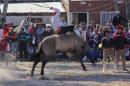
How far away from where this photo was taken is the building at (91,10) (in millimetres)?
39375

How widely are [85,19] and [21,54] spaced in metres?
15.3

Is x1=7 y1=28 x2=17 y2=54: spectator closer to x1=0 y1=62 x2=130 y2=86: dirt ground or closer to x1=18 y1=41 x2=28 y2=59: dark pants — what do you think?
x1=18 y1=41 x2=28 y2=59: dark pants

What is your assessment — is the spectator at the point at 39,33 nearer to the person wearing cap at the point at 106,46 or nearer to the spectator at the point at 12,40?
the spectator at the point at 12,40

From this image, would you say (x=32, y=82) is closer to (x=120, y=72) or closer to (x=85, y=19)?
(x=120, y=72)

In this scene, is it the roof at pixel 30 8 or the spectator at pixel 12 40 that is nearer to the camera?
the spectator at pixel 12 40

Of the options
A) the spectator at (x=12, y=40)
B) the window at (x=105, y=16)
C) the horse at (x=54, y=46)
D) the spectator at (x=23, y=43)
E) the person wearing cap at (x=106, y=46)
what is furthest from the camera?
the window at (x=105, y=16)

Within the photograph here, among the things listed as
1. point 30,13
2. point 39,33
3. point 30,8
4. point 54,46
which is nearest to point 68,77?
point 54,46

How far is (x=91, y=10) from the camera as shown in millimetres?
39938

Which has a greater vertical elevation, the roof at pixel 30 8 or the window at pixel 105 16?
the roof at pixel 30 8

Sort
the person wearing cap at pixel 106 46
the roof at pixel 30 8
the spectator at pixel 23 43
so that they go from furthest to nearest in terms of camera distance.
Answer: the roof at pixel 30 8 → the spectator at pixel 23 43 → the person wearing cap at pixel 106 46

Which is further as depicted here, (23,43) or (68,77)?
(23,43)

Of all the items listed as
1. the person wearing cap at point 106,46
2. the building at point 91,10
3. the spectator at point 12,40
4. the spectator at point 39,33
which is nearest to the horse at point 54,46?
the person wearing cap at point 106,46

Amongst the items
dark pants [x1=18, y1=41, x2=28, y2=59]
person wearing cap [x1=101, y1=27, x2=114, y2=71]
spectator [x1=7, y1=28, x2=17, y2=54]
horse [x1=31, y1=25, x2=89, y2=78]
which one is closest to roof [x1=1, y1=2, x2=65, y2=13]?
dark pants [x1=18, y1=41, x2=28, y2=59]

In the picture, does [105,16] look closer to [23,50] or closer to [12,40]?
[23,50]
